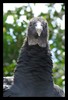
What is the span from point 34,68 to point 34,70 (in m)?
0.02

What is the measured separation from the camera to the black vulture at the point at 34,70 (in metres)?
4.25

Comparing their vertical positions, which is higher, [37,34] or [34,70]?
[37,34]

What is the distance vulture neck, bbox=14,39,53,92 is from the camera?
4.29m

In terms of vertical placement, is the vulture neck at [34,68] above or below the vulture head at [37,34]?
below

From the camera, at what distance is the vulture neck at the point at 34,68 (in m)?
4.29

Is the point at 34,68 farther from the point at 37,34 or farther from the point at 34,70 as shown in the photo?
the point at 37,34

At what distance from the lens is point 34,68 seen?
4.34 metres

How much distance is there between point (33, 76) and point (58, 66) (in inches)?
64.7

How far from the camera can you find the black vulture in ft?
13.9

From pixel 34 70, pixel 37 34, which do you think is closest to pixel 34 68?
pixel 34 70

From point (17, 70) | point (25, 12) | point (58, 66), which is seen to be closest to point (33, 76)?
point (17, 70)

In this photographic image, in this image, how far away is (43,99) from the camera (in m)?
4.11

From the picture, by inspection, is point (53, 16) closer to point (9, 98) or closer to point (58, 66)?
point (58, 66)

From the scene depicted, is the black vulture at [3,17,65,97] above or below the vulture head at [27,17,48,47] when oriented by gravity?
below
